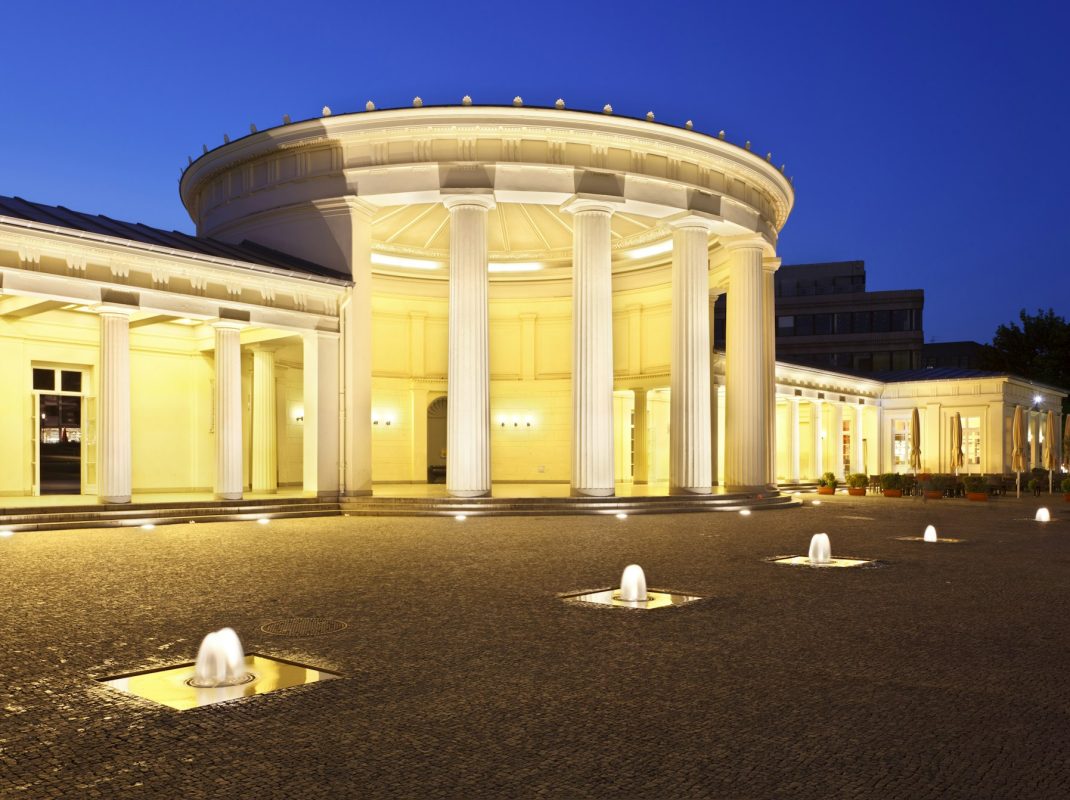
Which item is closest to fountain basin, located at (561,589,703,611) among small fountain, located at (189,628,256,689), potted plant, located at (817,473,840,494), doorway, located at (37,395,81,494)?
small fountain, located at (189,628,256,689)

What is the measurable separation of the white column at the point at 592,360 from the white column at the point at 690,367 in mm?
2694

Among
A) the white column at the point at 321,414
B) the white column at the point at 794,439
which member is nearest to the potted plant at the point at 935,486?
the white column at the point at 794,439

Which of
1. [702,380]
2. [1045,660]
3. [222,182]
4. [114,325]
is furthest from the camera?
[222,182]

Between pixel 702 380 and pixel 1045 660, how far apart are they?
20.4 m

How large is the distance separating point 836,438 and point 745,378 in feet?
64.9

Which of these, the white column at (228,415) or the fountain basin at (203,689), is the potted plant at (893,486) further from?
the fountain basin at (203,689)

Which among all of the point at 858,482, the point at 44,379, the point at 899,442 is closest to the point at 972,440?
the point at 899,442

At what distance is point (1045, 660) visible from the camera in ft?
26.2

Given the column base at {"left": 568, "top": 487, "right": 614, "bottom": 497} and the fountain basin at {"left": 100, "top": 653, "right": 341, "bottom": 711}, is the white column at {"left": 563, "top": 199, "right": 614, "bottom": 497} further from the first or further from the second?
the fountain basin at {"left": 100, "top": 653, "right": 341, "bottom": 711}

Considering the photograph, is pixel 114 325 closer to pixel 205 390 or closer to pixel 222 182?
pixel 205 390

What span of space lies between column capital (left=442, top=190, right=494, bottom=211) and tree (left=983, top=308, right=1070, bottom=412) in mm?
56608

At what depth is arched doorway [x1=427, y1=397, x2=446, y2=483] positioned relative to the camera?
3934cm

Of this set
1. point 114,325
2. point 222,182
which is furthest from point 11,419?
point 222,182

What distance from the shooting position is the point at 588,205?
26500mm
